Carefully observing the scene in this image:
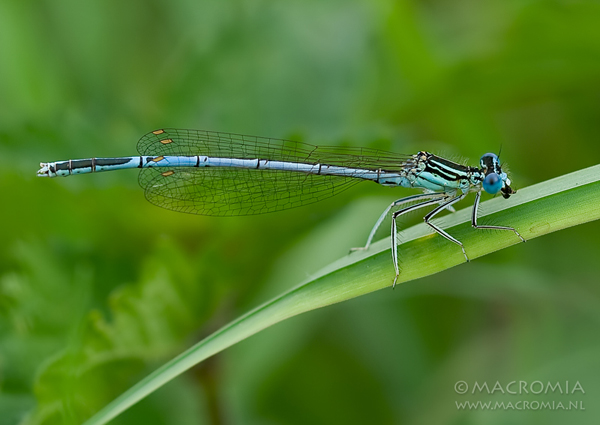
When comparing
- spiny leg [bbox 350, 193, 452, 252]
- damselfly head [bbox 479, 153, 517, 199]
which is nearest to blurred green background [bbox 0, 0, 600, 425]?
spiny leg [bbox 350, 193, 452, 252]

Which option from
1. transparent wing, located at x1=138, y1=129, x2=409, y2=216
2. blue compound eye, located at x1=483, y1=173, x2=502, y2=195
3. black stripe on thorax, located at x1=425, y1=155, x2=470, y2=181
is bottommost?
blue compound eye, located at x1=483, y1=173, x2=502, y2=195

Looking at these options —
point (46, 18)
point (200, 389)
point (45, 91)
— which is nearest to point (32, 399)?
point (200, 389)

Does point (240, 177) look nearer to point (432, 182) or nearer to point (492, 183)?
point (432, 182)

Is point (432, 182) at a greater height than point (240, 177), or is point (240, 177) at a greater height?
point (240, 177)

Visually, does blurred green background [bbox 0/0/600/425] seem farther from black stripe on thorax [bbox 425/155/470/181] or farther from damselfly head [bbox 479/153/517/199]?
damselfly head [bbox 479/153/517/199]

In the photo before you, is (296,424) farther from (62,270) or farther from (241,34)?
(241,34)

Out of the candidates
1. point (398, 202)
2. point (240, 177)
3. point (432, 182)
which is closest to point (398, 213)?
point (398, 202)

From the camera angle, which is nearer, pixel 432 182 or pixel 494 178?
pixel 494 178
